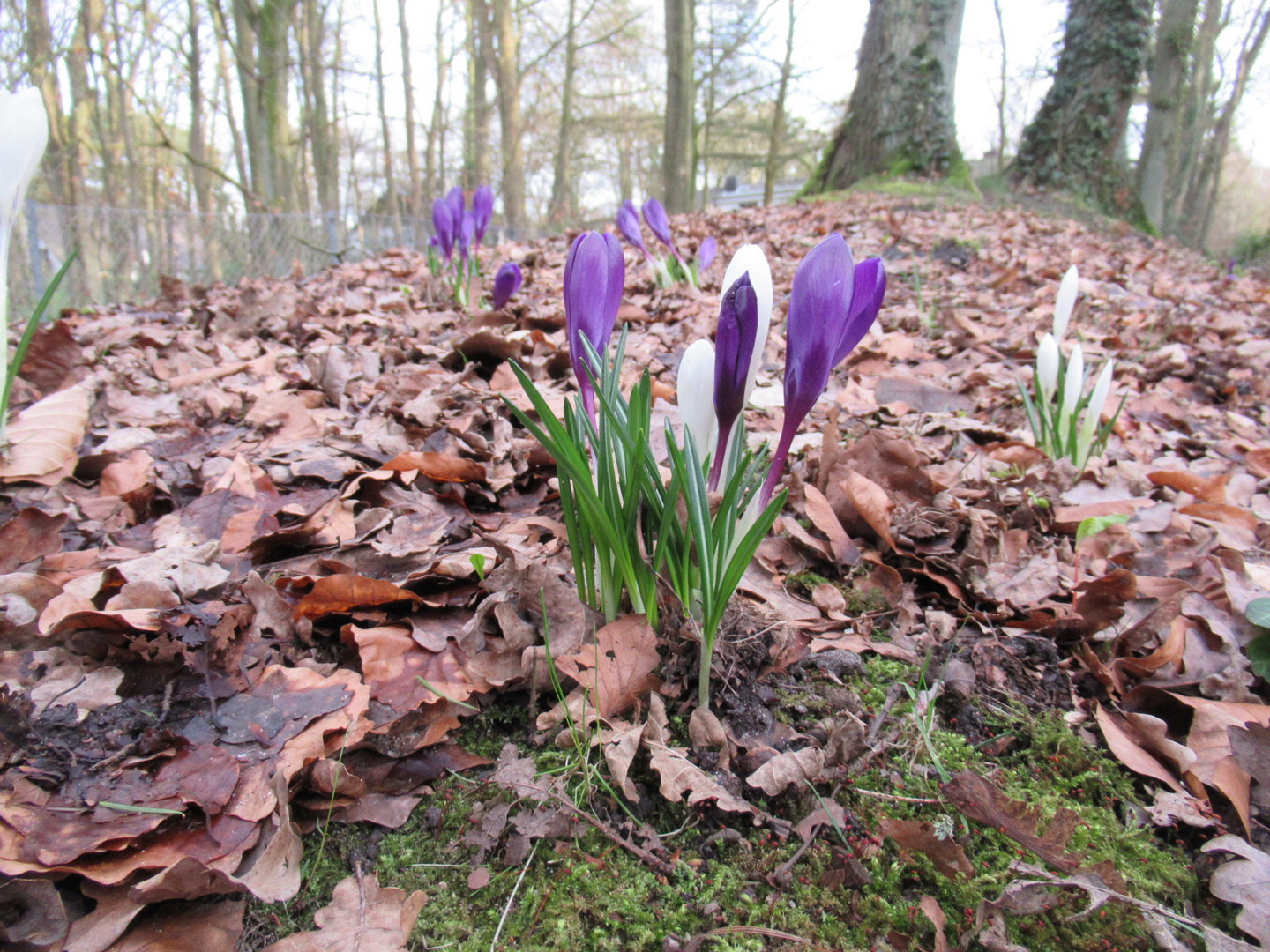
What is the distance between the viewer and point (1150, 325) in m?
3.66

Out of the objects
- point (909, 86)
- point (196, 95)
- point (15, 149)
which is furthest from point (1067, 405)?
point (196, 95)

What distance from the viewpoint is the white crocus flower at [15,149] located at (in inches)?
59.9

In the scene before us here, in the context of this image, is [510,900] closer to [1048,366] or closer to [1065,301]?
[1048,366]

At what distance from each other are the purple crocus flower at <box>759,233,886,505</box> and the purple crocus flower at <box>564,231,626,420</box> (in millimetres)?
297

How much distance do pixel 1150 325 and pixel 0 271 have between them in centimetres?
466

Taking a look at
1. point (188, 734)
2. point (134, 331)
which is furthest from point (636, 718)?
point (134, 331)

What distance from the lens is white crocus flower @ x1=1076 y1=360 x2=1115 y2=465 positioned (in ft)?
6.64

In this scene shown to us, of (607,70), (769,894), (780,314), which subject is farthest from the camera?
(607,70)

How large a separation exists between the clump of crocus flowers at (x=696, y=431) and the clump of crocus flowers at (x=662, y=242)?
2.49 meters

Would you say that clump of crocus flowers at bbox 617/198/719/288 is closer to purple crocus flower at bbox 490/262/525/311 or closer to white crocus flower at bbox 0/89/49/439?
purple crocus flower at bbox 490/262/525/311

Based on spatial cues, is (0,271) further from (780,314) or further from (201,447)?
(780,314)

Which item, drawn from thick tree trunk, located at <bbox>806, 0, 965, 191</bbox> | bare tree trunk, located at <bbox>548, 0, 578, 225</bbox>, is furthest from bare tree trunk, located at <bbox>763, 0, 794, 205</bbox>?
thick tree trunk, located at <bbox>806, 0, 965, 191</bbox>

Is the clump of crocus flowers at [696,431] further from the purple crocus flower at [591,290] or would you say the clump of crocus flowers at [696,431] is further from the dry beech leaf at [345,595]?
the dry beech leaf at [345,595]

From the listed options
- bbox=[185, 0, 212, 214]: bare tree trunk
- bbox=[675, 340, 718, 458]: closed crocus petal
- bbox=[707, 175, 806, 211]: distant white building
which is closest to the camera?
bbox=[675, 340, 718, 458]: closed crocus petal
